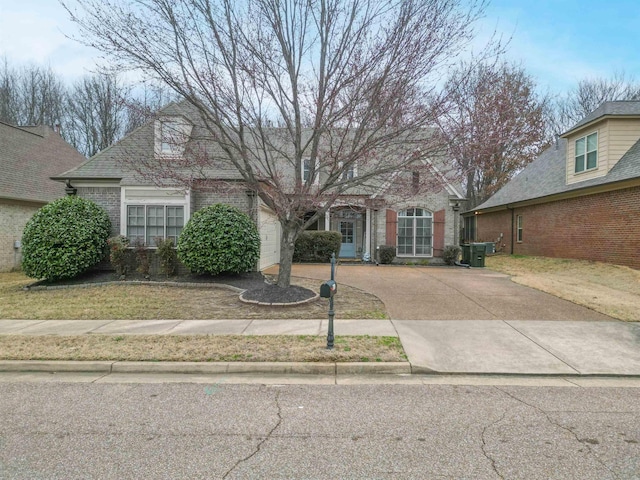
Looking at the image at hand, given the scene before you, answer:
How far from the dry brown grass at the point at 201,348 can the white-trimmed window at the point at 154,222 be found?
6964mm

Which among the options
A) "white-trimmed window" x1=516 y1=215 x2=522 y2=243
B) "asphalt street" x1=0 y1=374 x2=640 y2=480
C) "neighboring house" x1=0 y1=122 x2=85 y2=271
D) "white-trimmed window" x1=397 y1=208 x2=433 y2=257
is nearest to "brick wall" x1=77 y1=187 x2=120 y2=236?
"neighboring house" x1=0 y1=122 x2=85 y2=271

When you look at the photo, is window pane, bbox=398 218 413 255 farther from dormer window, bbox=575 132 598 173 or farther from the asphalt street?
the asphalt street

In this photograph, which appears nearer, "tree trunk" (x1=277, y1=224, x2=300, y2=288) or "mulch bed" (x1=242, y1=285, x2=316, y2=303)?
"mulch bed" (x1=242, y1=285, x2=316, y2=303)

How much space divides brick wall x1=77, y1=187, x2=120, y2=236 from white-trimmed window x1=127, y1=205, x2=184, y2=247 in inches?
20.7

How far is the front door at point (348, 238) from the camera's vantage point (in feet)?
64.4

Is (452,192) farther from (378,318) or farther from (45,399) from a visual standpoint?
(45,399)

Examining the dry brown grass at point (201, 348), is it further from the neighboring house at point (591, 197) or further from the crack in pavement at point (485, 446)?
the neighboring house at point (591, 197)

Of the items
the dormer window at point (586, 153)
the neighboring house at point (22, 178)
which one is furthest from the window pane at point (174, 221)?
the dormer window at point (586, 153)

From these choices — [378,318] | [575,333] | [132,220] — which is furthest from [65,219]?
[575,333]

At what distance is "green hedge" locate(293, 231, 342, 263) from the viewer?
57.3ft

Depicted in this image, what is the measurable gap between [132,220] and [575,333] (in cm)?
1277

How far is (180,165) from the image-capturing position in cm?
908

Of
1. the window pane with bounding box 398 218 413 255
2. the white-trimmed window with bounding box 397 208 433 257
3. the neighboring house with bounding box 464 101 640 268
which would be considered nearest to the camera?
the neighboring house with bounding box 464 101 640 268

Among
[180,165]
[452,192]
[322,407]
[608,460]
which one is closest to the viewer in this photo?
[608,460]
